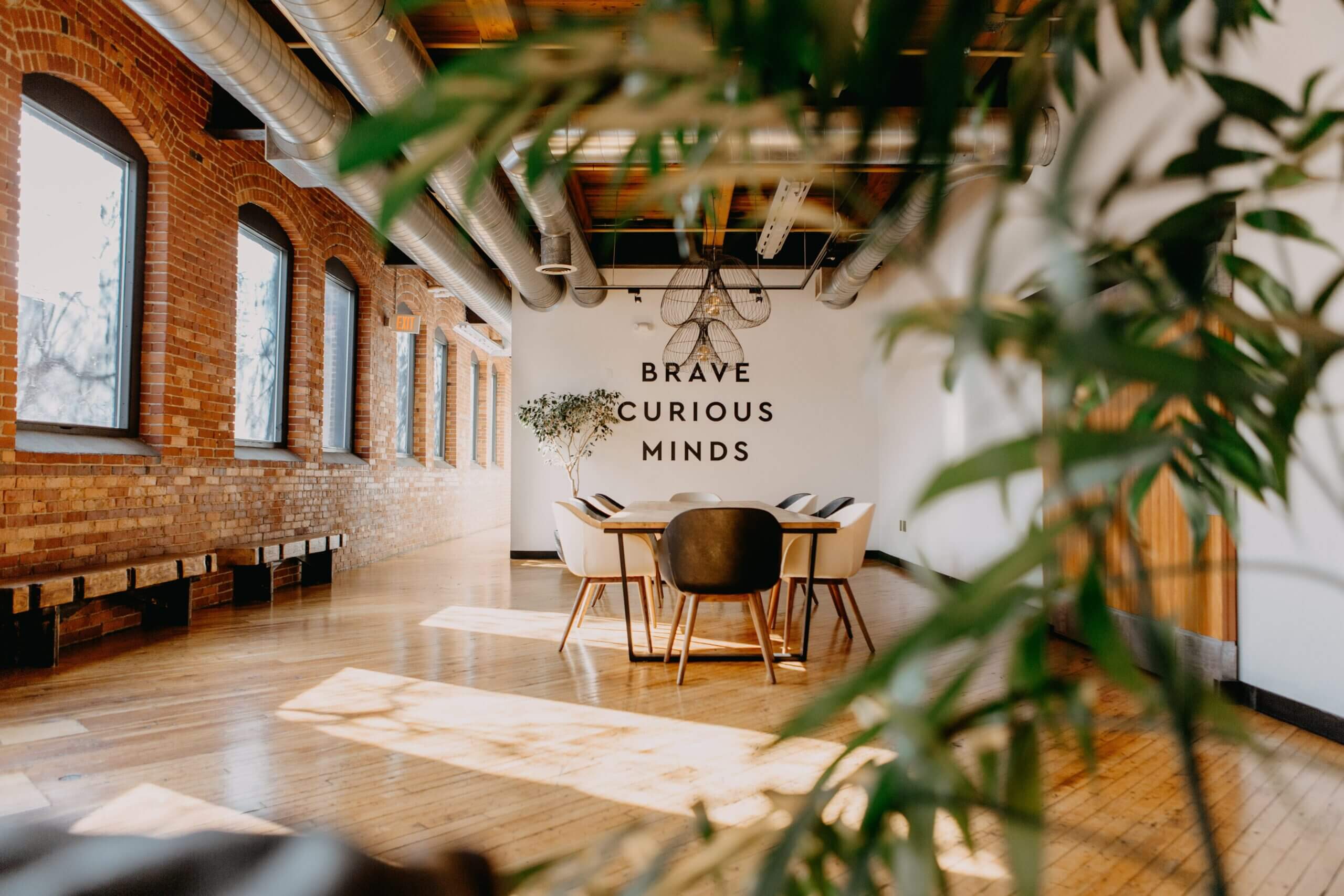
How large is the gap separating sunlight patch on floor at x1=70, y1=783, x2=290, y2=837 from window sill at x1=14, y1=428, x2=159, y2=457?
275cm

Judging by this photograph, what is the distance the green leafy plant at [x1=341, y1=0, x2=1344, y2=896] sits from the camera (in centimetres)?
35

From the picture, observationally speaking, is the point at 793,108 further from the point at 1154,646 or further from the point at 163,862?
the point at 163,862

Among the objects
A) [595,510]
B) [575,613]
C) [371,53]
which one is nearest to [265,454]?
[595,510]

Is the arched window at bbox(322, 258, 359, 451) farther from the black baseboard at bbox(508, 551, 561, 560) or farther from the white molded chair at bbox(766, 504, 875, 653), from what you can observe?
the white molded chair at bbox(766, 504, 875, 653)

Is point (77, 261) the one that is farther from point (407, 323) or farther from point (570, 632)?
point (407, 323)

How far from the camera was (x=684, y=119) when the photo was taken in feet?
1.48

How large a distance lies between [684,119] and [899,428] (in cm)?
912

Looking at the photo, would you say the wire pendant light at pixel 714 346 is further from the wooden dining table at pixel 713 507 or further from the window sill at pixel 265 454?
the wooden dining table at pixel 713 507

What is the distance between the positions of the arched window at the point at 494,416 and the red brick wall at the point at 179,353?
717cm

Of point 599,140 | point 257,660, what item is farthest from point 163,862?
point 599,140

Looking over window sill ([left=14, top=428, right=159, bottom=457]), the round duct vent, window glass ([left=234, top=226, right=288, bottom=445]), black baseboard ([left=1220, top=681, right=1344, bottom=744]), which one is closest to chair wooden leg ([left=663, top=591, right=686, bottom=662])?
black baseboard ([left=1220, top=681, right=1344, bottom=744])

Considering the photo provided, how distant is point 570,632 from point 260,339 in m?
4.28

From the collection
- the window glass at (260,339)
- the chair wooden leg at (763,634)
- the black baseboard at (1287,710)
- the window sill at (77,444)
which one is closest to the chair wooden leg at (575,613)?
the chair wooden leg at (763,634)

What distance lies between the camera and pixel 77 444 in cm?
499
